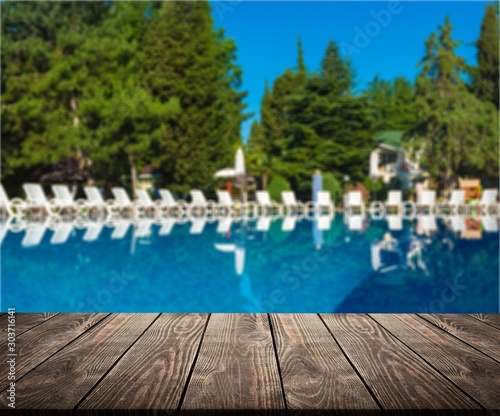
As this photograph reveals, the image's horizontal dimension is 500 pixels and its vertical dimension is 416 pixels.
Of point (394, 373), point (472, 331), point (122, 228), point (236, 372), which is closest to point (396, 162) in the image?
point (122, 228)

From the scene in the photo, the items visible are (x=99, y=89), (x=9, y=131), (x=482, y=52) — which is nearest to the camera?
(x=9, y=131)

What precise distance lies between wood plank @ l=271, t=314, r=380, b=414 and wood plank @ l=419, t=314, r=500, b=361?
1.43 feet

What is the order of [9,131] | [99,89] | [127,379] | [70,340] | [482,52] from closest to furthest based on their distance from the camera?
[127,379] → [70,340] → [9,131] → [99,89] → [482,52]

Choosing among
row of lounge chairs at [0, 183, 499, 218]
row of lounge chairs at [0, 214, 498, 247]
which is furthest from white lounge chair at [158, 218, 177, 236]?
row of lounge chairs at [0, 183, 499, 218]

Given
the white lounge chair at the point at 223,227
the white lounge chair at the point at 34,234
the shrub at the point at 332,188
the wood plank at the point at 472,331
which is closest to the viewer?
the wood plank at the point at 472,331

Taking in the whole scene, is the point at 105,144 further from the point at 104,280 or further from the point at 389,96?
A: the point at 389,96

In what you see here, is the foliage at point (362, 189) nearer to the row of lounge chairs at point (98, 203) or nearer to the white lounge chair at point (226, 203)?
the row of lounge chairs at point (98, 203)

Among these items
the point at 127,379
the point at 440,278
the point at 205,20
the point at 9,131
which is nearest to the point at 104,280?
the point at 440,278

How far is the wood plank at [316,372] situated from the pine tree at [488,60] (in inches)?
980

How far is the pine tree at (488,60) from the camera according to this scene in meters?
24.1

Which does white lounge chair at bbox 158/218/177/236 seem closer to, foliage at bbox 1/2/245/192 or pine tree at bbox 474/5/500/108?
foliage at bbox 1/2/245/192

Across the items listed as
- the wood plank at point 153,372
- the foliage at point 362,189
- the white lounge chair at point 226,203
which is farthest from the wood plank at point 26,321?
the foliage at point 362,189

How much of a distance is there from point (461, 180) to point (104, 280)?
19.8 meters

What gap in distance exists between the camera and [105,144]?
17.8 metres
